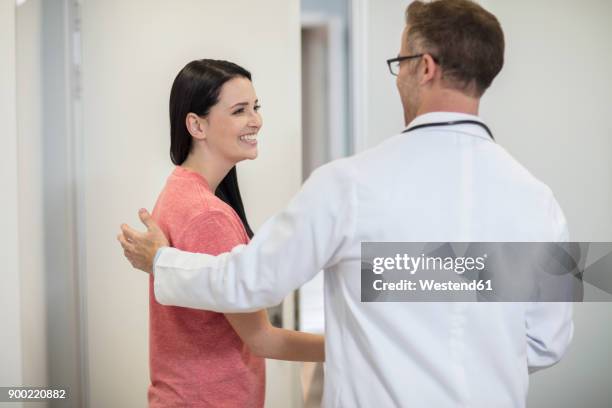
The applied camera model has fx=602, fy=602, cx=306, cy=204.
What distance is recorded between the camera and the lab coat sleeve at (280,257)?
3.37 feet

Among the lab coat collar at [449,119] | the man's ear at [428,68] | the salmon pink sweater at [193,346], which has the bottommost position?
the salmon pink sweater at [193,346]

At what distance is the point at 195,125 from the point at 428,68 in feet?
1.86

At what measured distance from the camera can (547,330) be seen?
46.1 inches

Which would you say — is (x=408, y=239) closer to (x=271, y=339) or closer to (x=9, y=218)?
(x=271, y=339)

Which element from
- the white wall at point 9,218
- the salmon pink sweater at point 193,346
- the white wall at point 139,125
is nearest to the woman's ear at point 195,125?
the salmon pink sweater at point 193,346

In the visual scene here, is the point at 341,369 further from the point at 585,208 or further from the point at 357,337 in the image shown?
the point at 585,208

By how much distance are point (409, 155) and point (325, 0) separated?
7.73 ft

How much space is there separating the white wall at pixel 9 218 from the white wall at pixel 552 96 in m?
1.19

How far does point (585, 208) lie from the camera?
232 centimetres

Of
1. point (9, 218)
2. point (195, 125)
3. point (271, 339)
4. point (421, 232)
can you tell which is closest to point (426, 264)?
point (421, 232)

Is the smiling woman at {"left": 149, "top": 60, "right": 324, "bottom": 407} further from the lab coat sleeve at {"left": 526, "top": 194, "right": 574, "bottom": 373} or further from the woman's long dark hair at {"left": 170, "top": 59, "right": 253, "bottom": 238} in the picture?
the lab coat sleeve at {"left": 526, "top": 194, "right": 574, "bottom": 373}

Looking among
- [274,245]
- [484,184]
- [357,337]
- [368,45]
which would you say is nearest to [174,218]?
[274,245]

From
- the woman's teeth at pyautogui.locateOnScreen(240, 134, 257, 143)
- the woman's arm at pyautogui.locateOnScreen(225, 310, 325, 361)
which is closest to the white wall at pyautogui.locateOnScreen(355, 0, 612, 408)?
the woman's teeth at pyautogui.locateOnScreen(240, 134, 257, 143)

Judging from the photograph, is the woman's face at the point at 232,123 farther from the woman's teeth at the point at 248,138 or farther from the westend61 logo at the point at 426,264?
the westend61 logo at the point at 426,264
